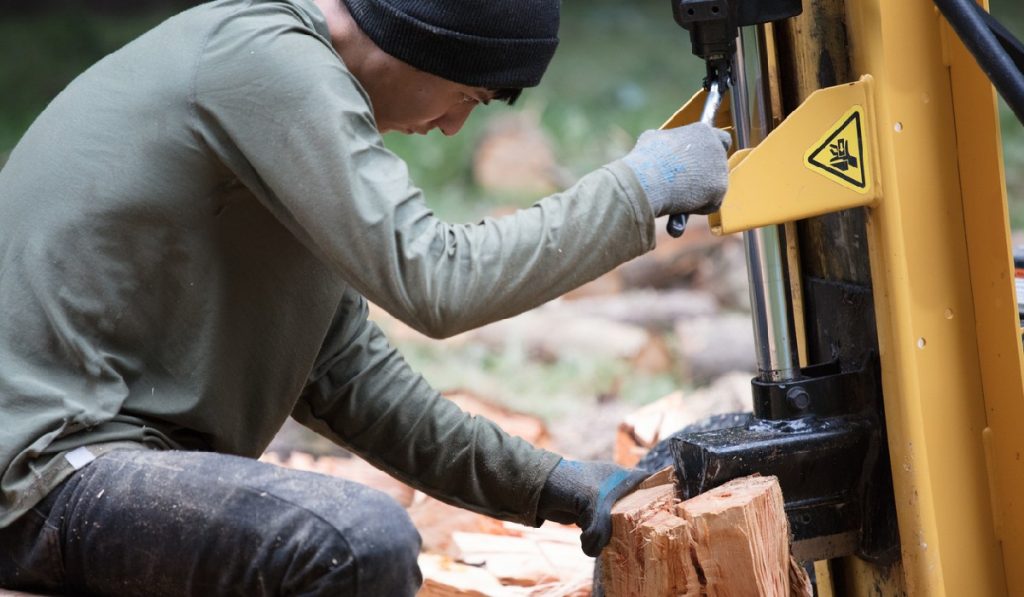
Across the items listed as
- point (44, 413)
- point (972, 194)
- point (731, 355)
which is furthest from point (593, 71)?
point (44, 413)

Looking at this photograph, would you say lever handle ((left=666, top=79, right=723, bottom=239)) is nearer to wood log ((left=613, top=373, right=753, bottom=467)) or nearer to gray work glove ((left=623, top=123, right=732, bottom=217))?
gray work glove ((left=623, top=123, right=732, bottom=217))

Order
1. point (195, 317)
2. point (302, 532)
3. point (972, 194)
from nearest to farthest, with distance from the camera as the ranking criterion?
point (302, 532) → point (195, 317) → point (972, 194)

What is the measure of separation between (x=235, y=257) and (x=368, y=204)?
0.38 m

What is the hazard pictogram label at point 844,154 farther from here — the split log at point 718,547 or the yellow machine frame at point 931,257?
the split log at point 718,547

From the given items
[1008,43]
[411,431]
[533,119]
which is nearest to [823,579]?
[411,431]

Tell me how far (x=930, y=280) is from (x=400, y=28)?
42.9 inches

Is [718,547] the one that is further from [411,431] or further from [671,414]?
[671,414]

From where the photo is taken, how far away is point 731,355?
5.49m

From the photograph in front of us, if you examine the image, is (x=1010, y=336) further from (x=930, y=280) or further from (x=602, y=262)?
(x=602, y=262)

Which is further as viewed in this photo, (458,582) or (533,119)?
(533,119)

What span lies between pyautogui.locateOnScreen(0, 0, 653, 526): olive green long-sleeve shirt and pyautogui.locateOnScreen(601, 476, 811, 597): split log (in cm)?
46

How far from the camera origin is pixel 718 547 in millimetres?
2145

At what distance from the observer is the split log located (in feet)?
6.99

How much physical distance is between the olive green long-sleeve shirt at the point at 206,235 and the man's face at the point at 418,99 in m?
0.17
